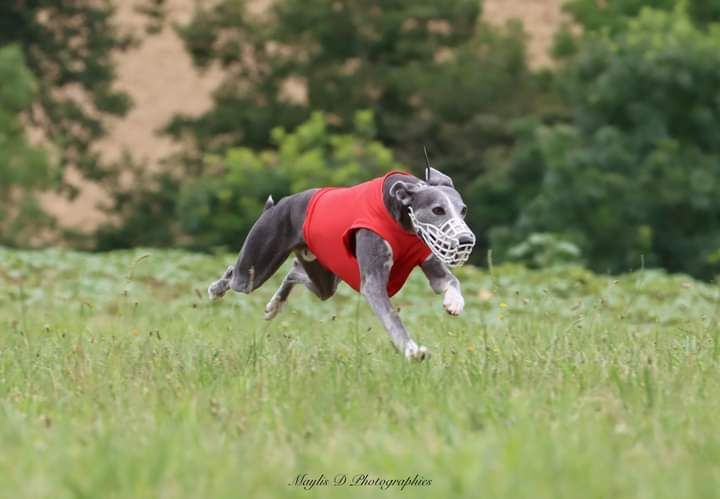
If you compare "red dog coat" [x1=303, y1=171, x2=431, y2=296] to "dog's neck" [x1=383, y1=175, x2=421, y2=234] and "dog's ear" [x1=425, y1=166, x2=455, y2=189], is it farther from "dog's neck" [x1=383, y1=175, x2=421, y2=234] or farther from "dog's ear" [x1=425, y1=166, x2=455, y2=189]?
"dog's ear" [x1=425, y1=166, x2=455, y2=189]

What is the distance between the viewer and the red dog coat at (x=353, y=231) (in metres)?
7.51

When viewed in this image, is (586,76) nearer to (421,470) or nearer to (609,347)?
(609,347)

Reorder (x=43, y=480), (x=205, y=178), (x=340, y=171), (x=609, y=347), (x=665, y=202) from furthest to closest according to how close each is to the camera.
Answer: (x=205, y=178) < (x=340, y=171) < (x=665, y=202) < (x=609, y=347) < (x=43, y=480)

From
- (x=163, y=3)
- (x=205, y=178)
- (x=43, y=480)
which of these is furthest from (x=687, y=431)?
(x=163, y=3)

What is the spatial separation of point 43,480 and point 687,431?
242 cm

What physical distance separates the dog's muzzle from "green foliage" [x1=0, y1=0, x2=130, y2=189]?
3685 centimetres

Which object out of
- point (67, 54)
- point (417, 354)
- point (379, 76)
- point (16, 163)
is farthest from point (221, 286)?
point (67, 54)

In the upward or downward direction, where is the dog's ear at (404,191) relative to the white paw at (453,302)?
upward

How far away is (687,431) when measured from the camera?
17.4ft

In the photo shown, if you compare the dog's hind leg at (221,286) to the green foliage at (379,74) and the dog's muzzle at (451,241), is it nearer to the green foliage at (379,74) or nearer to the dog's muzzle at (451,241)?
the dog's muzzle at (451,241)

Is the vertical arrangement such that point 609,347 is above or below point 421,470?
below

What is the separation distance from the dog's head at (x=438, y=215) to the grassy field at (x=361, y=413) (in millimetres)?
555

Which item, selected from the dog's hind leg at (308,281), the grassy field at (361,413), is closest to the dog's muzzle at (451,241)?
the grassy field at (361,413)

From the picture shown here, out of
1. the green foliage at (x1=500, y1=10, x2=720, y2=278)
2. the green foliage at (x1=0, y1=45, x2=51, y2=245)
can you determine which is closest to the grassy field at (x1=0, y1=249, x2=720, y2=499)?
the green foliage at (x1=500, y1=10, x2=720, y2=278)
